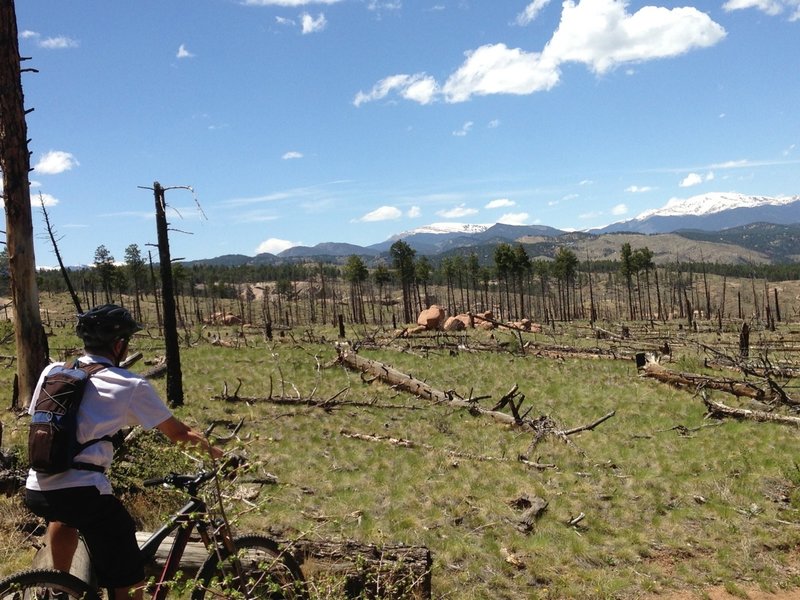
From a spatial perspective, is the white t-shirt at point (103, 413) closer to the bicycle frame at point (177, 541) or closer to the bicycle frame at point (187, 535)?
the bicycle frame at point (187, 535)

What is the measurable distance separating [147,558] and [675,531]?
8.13 metres

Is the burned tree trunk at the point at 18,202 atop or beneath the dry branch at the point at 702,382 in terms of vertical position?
atop

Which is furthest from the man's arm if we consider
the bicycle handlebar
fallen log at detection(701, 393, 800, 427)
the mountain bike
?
fallen log at detection(701, 393, 800, 427)

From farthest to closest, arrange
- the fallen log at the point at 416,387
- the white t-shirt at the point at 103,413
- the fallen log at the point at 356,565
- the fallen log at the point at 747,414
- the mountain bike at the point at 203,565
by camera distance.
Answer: the fallen log at the point at 416,387
the fallen log at the point at 747,414
the fallen log at the point at 356,565
the white t-shirt at the point at 103,413
the mountain bike at the point at 203,565

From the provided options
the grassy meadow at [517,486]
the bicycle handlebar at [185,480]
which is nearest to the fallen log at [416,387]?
the grassy meadow at [517,486]

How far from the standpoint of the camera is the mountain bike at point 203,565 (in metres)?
3.43

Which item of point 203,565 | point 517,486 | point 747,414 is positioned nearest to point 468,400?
point 517,486

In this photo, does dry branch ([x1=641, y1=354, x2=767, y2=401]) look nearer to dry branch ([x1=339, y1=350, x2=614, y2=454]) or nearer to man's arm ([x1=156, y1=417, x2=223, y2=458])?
dry branch ([x1=339, y1=350, x2=614, y2=454])

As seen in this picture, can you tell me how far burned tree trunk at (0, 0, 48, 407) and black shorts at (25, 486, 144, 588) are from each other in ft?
21.8

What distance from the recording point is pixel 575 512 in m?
9.23

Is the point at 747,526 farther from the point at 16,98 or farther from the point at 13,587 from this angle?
the point at 16,98

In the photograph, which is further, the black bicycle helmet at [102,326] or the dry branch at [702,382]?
the dry branch at [702,382]

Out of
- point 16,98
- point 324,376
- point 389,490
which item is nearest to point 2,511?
point 389,490

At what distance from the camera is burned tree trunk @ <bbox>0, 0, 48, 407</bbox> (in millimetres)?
8633
